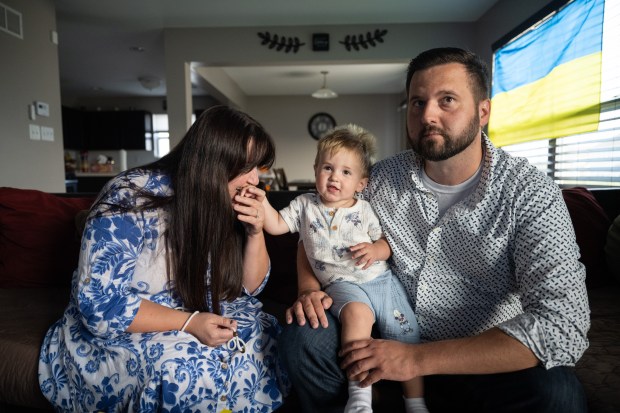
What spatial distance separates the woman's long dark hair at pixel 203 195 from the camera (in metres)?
1.13

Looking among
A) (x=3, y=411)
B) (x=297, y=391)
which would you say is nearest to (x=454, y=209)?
(x=297, y=391)

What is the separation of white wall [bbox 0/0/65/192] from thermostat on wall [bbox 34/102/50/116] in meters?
0.05

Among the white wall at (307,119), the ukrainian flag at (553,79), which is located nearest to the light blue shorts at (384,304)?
the ukrainian flag at (553,79)

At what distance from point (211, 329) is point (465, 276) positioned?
80cm

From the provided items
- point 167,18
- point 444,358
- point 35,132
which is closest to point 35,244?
point 444,358

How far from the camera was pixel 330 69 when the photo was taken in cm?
715

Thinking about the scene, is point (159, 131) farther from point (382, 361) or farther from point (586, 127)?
point (382, 361)

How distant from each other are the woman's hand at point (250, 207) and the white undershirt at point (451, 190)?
572mm

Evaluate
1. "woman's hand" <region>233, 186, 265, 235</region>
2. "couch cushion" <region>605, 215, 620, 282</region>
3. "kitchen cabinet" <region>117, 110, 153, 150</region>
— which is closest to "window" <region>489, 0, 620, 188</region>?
"couch cushion" <region>605, 215, 620, 282</region>

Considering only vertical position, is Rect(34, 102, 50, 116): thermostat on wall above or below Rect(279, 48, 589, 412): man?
above

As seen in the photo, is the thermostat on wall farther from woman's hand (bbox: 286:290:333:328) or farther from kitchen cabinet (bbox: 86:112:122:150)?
kitchen cabinet (bbox: 86:112:122:150)

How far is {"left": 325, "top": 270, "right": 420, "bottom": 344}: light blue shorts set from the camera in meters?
1.17

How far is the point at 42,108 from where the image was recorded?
13.6 ft

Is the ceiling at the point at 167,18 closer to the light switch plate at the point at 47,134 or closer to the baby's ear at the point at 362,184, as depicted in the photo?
the light switch plate at the point at 47,134
